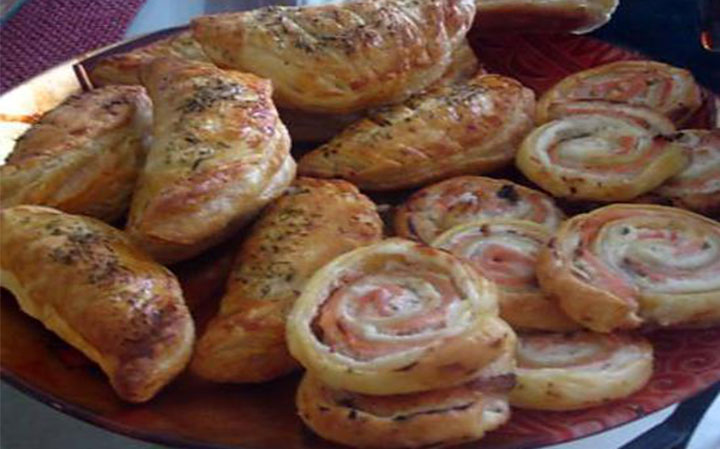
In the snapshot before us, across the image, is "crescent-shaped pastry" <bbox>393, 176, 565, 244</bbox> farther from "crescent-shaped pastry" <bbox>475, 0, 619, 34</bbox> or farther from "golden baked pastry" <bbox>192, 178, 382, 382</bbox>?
"crescent-shaped pastry" <bbox>475, 0, 619, 34</bbox>

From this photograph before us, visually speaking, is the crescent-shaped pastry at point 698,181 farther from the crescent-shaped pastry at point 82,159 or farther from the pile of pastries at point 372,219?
the crescent-shaped pastry at point 82,159

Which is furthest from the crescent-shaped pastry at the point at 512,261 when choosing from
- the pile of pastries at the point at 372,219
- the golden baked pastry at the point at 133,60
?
the golden baked pastry at the point at 133,60

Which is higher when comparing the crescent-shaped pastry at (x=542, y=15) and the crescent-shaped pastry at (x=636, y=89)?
the crescent-shaped pastry at (x=542, y=15)

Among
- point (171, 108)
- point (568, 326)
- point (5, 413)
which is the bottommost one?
point (5, 413)

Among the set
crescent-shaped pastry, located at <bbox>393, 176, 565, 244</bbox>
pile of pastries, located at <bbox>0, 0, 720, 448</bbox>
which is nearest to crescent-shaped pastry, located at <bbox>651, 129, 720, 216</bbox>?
pile of pastries, located at <bbox>0, 0, 720, 448</bbox>

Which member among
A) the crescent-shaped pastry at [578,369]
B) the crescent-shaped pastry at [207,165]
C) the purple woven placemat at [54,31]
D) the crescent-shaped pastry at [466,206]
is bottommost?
the purple woven placemat at [54,31]

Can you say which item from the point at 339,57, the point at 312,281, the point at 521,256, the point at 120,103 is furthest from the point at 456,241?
the point at 120,103

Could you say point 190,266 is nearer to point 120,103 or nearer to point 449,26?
point 120,103
